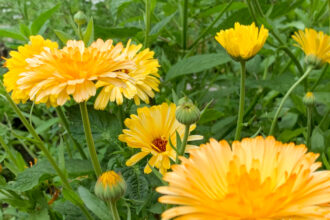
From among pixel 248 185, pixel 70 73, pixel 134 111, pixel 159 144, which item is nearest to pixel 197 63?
pixel 134 111

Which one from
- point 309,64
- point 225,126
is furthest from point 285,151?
point 225,126

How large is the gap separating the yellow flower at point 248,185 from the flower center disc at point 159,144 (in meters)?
0.22

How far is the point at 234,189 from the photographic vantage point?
0.38m

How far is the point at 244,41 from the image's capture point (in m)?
0.64

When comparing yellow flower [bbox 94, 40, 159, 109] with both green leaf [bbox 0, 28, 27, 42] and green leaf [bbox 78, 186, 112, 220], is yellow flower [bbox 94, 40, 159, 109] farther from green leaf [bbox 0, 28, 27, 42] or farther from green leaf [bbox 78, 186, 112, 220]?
green leaf [bbox 0, 28, 27, 42]

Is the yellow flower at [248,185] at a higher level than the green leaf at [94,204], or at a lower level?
higher

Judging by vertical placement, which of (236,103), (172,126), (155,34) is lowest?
(236,103)

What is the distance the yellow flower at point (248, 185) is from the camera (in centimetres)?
38

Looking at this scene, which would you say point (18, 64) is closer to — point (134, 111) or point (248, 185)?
point (134, 111)

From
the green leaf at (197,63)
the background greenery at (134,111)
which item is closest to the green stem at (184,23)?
the background greenery at (134,111)

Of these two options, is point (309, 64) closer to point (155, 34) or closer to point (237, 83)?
point (155, 34)

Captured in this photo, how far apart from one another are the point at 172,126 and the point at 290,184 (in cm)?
32

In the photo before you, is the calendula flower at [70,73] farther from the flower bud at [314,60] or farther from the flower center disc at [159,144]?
the flower bud at [314,60]

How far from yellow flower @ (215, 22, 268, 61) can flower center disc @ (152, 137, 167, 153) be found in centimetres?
19
